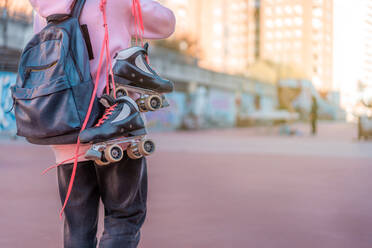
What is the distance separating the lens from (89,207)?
1668 millimetres

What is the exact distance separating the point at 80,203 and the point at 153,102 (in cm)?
46

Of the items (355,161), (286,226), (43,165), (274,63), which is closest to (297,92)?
(355,161)

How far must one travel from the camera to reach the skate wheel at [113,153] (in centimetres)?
143

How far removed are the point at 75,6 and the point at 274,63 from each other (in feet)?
198

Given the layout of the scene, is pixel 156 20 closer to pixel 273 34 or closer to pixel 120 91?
pixel 120 91

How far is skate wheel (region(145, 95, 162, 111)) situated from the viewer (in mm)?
1602

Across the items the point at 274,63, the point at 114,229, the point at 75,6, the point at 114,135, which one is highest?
the point at 274,63

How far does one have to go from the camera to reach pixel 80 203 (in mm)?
1646

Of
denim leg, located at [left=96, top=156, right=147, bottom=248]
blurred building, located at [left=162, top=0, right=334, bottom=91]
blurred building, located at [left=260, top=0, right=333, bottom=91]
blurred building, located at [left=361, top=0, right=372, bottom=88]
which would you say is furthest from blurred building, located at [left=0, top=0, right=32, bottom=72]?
blurred building, located at [left=361, top=0, right=372, bottom=88]

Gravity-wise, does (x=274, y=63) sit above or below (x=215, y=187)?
above

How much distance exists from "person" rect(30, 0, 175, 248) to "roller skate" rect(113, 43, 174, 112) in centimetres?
8

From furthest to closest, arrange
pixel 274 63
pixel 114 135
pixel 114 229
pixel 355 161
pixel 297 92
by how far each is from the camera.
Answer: pixel 274 63, pixel 297 92, pixel 355 161, pixel 114 229, pixel 114 135

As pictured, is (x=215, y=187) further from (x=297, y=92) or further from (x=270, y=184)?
(x=297, y=92)

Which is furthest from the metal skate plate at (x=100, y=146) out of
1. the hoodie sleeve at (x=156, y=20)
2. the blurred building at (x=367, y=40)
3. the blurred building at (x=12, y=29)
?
the blurred building at (x=367, y=40)
